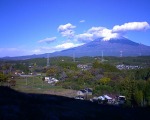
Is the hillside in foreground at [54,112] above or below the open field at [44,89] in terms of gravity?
above

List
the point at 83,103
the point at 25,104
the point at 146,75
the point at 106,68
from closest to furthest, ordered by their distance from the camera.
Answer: the point at 25,104
the point at 83,103
the point at 146,75
the point at 106,68

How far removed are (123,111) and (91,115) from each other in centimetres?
246

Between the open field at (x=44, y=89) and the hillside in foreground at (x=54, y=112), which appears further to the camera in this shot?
the open field at (x=44, y=89)

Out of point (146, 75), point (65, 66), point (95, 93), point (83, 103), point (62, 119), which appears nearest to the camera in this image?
point (62, 119)

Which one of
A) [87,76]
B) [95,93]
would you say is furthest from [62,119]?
[87,76]

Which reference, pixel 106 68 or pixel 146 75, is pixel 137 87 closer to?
pixel 146 75

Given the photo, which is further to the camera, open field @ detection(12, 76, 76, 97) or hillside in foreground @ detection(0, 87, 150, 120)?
open field @ detection(12, 76, 76, 97)

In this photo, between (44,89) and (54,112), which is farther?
(44,89)

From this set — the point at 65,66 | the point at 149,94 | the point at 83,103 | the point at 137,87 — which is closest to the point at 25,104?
the point at 83,103

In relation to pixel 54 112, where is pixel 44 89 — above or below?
below

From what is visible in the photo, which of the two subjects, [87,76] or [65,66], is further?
[65,66]

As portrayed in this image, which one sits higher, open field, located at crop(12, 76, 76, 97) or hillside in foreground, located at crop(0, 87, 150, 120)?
hillside in foreground, located at crop(0, 87, 150, 120)

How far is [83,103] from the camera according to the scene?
14.4 m

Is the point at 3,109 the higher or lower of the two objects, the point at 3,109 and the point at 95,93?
the higher
